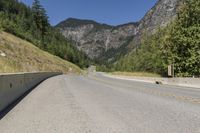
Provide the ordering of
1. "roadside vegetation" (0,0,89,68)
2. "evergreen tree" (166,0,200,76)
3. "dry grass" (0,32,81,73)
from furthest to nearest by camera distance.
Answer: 1. "roadside vegetation" (0,0,89,68)
2. "dry grass" (0,32,81,73)
3. "evergreen tree" (166,0,200,76)

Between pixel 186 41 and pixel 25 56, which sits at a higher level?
pixel 186 41

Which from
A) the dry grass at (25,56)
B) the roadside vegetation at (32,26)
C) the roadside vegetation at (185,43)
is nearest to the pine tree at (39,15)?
the roadside vegetation at (32,26)

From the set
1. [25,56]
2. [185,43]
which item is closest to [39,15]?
[25,56]

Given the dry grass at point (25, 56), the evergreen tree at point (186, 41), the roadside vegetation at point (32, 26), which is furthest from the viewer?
the roadside vegetation at point (32, 26)

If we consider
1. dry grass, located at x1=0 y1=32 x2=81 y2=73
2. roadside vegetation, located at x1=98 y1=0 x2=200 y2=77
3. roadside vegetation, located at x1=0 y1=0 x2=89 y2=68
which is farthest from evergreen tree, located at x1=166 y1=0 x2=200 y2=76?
roadside vegetation, located at x1=0 y1=0 x2=89 y2=68

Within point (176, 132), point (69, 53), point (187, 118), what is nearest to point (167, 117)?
point (187, 118)

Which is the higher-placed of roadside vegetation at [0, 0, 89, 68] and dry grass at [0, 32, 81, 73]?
roadside vegetation at [0, 0, 89, 68]

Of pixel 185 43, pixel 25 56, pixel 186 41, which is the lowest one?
pixel 25 56

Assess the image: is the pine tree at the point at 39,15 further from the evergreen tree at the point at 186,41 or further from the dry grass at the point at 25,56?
the evergreen tree at the point at 186,41

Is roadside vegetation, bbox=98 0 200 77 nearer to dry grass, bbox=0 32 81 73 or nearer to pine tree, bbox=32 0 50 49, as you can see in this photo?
dry grass, bbox=0 32 81 73

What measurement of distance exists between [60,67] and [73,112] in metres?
90.8

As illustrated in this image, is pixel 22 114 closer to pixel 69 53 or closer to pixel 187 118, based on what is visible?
pixel 187 118

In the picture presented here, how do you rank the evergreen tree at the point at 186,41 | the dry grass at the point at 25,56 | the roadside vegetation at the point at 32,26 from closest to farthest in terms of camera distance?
the evergreen tree at the point at 186,41 → the dry grass at the point at 25,56 → the roadside vegetation at the point at 32,26

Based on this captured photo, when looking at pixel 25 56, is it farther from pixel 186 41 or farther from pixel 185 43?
pixel 186 41
